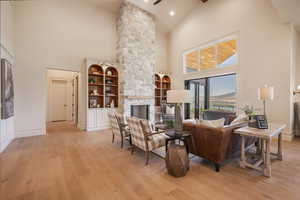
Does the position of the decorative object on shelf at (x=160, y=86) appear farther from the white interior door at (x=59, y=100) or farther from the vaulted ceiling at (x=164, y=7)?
the white interior door at (x=59, y=100)

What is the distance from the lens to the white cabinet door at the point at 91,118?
543cm

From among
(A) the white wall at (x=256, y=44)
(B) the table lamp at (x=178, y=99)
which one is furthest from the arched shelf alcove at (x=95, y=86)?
(A) the white wall at (x=256, y=44)

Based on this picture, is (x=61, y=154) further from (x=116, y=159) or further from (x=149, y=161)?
(x=149, y=161)

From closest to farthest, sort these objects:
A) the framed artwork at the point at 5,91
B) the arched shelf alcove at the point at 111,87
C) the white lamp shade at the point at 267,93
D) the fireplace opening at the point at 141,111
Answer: the white lamp shade at the point at 267,93 → the framed artwork at the point at 5,91 → the arched shelf alcove at the point at 111,87 → the fireplace opening at the point at 141,111

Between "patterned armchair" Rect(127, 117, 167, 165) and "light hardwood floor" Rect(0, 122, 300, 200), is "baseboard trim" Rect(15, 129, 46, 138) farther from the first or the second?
"patterned armchair" Rect(127, 117, 167, 165)

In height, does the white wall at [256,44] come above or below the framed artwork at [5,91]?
above

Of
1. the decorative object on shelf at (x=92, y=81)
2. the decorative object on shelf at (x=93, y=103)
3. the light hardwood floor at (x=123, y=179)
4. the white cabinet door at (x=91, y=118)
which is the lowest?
the light hardwood floor at (x=123, y=179)

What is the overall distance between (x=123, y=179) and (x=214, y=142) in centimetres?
161

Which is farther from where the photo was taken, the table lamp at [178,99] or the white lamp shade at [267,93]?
the white lamp shade at [267,93]

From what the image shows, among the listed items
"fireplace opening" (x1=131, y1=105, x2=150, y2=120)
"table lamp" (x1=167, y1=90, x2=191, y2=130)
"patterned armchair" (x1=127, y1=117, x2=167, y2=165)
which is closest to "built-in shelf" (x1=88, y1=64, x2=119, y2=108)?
"fireplace opening" (x1=131, y1=105, x2=150, y2=120)

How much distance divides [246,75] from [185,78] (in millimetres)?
2767

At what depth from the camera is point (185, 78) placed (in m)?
7.13

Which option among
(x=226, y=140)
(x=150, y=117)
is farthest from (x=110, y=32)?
(x=226, y=140)

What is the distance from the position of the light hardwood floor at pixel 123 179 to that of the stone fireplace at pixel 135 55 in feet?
10.7
